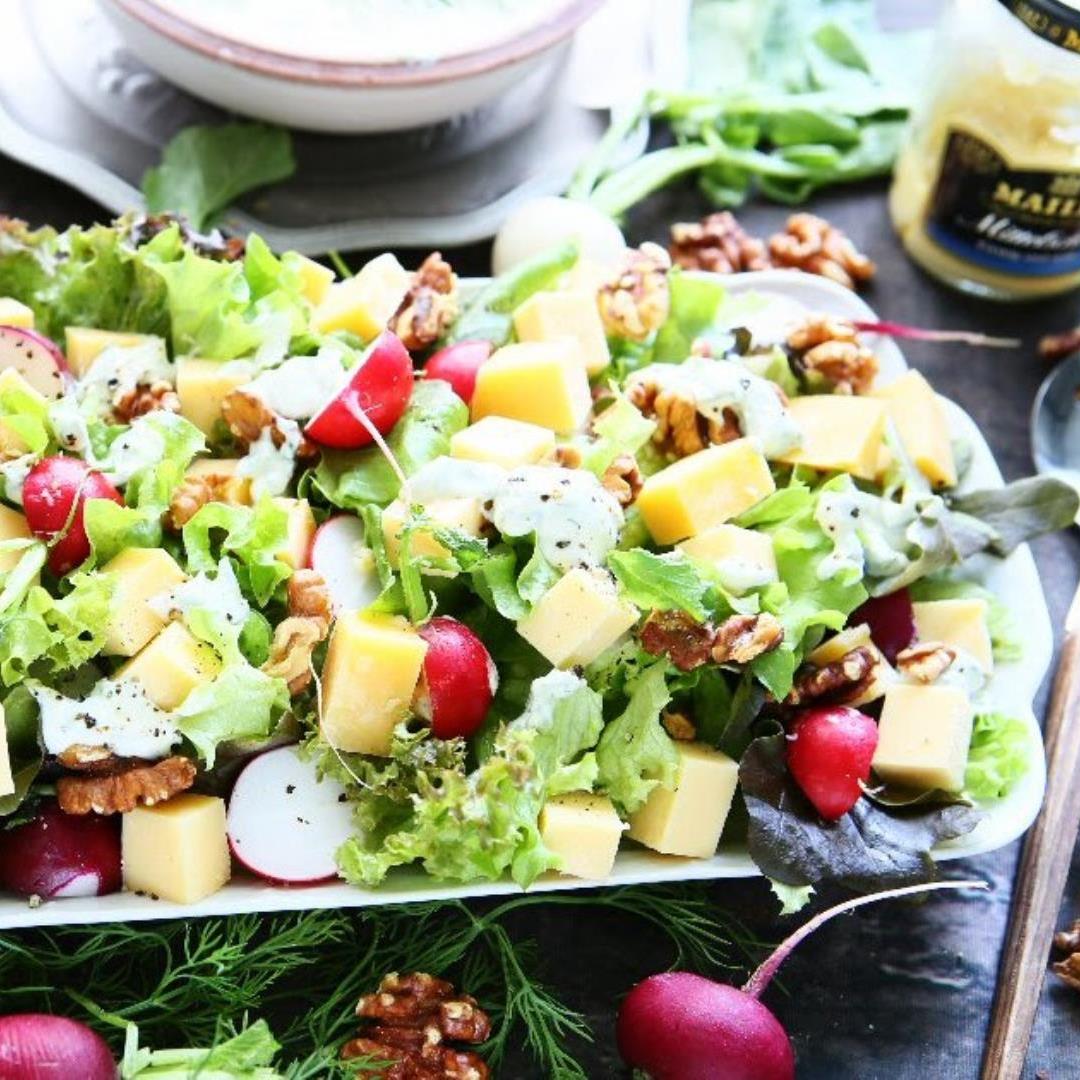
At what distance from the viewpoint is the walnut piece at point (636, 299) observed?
1943mm

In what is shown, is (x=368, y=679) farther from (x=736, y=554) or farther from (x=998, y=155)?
(x=998, y=155)

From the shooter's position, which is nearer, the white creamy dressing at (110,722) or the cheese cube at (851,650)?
the white creamy dressing at (110,722)

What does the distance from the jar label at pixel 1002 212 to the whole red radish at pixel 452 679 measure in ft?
3.48

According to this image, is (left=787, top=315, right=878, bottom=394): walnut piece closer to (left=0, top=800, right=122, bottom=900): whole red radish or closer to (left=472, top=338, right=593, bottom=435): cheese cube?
(left=472, top=338, right=593, bottom=435): cheese cube

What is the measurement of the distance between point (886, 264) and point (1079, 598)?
2.11 feet

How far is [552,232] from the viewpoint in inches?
85.7

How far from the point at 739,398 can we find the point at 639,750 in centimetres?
43

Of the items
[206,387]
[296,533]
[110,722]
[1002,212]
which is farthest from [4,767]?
[1002,212]

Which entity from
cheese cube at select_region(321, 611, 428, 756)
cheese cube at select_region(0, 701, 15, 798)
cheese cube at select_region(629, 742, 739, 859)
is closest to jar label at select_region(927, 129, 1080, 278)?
cheese cube at select_region(629, 742, 739, 859)

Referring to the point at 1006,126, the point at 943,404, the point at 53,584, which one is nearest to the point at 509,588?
the point at 53,584

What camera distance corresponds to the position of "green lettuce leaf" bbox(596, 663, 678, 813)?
66.2 inches

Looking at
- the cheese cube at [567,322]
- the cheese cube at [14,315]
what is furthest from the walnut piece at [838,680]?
the cheese cube at [14,315]

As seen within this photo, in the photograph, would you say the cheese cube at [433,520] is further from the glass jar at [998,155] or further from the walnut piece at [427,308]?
the glass jar at [998,155]

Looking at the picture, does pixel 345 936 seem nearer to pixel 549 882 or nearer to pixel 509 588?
pixel 549 882
